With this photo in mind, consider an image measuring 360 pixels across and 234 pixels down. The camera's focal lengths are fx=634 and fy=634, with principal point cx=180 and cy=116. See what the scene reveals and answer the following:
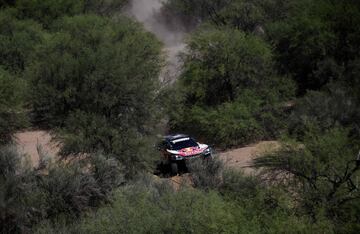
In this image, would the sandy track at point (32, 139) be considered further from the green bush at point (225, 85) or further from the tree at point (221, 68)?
the tree at point (221, 68)

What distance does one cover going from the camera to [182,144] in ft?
87.9

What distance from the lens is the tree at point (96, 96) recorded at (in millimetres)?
24391

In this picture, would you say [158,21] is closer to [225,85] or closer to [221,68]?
[225,85]

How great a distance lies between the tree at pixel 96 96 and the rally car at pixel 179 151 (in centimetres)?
121

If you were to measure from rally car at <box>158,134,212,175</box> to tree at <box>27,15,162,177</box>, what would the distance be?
121 centimetres

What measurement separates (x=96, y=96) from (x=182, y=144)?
14.1ft

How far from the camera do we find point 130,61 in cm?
3056

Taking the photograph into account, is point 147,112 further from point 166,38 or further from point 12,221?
point 166,38

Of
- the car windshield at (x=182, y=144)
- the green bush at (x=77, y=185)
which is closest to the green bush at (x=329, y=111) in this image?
the car windshield at (x=182, y=144)

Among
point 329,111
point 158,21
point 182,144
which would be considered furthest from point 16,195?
point 158,21

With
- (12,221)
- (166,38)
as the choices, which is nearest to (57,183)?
(12,221)

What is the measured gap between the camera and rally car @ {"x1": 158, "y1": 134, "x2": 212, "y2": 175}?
25953 mm

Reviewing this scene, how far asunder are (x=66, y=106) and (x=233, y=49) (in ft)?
32.8

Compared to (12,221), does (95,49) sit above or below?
above
